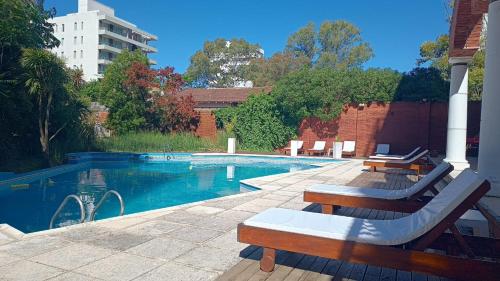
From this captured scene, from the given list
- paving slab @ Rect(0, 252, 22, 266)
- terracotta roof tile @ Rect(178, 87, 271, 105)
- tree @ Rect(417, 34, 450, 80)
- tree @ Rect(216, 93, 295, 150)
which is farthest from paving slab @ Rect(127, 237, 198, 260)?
tree @ Rect(417, 34, 450, 80)

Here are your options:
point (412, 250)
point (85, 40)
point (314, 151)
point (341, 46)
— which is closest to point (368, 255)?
point (412, 250)

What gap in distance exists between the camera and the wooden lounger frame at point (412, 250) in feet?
7.79

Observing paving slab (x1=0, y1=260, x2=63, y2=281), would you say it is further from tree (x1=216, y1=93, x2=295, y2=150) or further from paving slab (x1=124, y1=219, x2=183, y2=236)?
tree (x1=216, y1=93, x2=295, y2=150)

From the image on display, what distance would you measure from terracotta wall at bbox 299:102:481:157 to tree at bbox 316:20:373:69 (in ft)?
78.4

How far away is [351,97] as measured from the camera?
1700 cm

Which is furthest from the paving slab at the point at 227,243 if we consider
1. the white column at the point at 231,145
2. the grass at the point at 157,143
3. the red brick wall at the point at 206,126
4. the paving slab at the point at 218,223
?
the red brick wall at the point at 206,126

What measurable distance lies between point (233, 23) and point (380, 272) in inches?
1575

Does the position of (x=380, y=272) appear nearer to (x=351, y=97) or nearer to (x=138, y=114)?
(x=351, y=97)

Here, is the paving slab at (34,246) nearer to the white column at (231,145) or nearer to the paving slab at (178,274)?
the paving slab at (178,274)

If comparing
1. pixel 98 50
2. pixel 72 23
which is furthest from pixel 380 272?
pixel 72 23

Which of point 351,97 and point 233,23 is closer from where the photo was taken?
point 351,97

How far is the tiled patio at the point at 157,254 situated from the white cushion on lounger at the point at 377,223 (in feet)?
1.35

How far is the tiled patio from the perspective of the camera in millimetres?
2945

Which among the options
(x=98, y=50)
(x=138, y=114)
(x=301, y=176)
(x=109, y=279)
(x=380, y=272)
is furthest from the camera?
(x=98, y=50)
